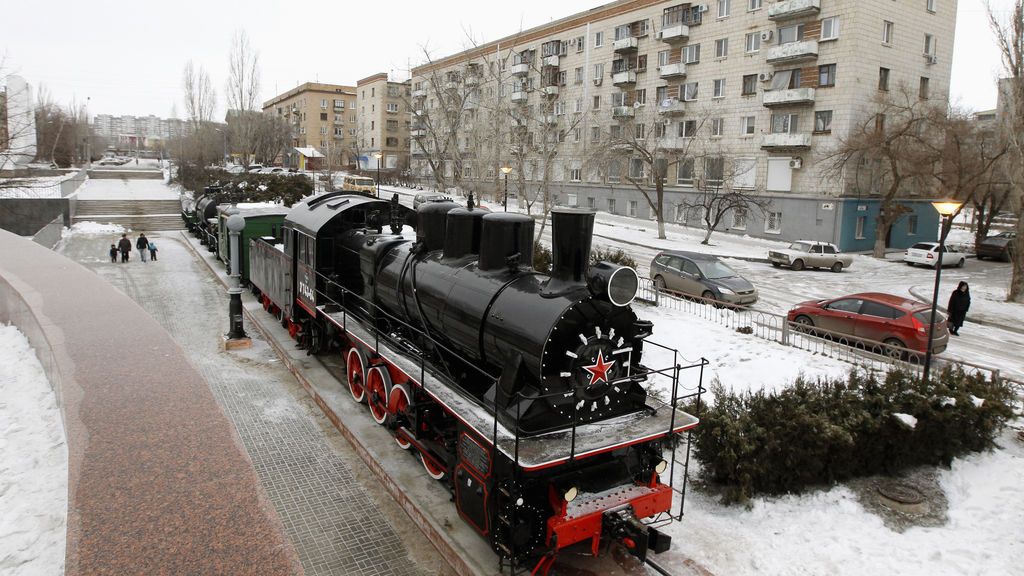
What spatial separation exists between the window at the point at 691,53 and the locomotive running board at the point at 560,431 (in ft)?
122

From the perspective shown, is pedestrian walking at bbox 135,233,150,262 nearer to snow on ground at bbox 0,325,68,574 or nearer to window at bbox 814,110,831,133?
snow on ground at bbox 0,325,68,574

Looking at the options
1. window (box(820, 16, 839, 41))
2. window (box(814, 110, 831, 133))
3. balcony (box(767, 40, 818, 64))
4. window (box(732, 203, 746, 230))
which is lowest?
window (box(732, 203, 746, 230))

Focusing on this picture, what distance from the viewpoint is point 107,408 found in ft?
25.5

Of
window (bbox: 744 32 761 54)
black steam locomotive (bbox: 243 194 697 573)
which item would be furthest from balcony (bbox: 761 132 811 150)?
black steam locomotive (bbox: 243 194 697 573)

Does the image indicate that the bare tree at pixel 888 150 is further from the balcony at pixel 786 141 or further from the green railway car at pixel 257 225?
the green railway car at pixel 257 225

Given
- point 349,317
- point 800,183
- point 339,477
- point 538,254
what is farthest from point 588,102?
point 339,477

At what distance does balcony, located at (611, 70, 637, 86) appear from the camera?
43534mm

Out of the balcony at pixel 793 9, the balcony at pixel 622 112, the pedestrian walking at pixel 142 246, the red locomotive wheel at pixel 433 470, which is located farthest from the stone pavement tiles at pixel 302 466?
the balcony at pixel 793 9

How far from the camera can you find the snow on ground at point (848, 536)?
22.7 ft

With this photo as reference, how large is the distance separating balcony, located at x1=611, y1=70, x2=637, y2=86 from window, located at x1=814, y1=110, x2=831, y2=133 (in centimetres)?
1300

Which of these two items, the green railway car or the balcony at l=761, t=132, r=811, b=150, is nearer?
the green railway car

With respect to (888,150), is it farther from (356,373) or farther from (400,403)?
(400,403)

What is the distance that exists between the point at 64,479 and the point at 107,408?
1.00 m

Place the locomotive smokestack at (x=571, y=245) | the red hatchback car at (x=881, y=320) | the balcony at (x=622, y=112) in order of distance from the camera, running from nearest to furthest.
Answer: the locomotive smokestack at (x=571, y=245)
the red hatchback car at (x=881, y=320)
the balcony at (x=622, y=112)
